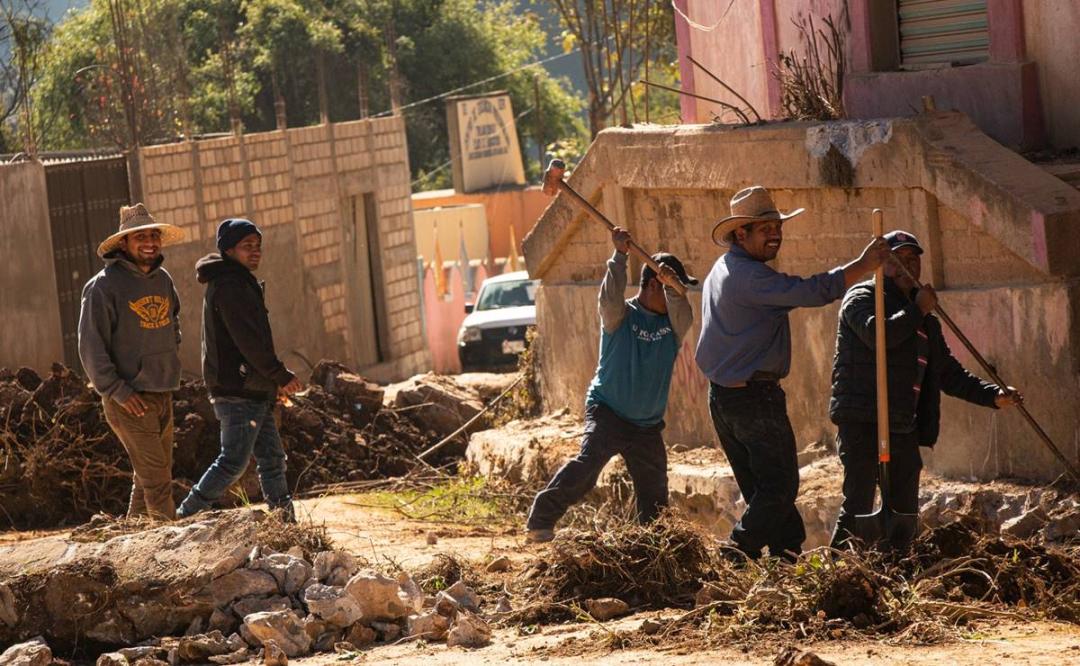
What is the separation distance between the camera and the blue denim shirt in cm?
732

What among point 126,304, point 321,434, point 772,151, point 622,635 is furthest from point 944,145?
point 321,434

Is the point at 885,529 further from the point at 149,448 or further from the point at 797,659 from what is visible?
the point at 149,448

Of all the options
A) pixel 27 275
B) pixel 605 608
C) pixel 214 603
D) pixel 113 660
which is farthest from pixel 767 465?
pixel 27 275

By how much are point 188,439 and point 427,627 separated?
18.1 ft

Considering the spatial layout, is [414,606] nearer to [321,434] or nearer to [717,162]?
[717,162]

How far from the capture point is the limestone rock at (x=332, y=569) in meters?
7.46

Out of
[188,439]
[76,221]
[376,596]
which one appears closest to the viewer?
[376,596]

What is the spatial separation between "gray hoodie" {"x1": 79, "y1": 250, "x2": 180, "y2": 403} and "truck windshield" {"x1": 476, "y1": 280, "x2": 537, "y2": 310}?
1503cm

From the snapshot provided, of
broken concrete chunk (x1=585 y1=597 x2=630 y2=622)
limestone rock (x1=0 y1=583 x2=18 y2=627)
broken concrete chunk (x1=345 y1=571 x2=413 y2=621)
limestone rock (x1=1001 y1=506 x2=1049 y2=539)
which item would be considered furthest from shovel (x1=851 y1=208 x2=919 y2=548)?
limestone rock (x1=0 y1=583 x2=18 y2=627)

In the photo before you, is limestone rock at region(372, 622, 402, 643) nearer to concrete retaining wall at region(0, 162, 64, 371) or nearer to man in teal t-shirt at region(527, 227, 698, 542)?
man in teal t-shirt at region(527, 227, 698, 542)

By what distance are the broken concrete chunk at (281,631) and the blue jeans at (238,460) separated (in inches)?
68.3

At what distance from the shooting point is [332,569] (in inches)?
295

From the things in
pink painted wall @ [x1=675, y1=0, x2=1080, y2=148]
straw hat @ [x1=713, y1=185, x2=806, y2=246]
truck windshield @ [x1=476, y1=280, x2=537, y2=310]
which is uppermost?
pink painted wall @ [x1=675, y1=0, x2=1080, y2=148]

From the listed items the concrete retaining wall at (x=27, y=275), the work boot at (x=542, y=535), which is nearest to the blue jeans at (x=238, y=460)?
the work boot at (x=542, y=535)
